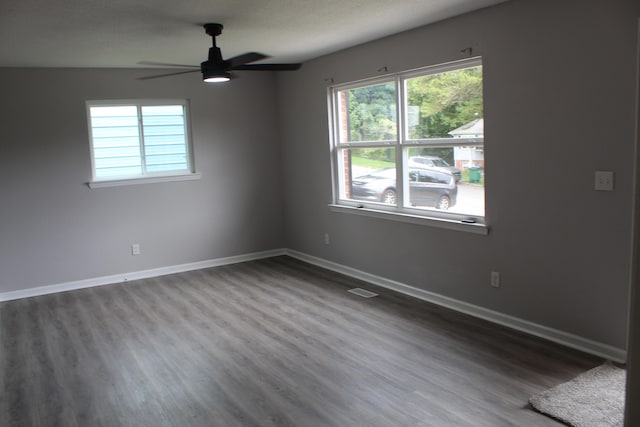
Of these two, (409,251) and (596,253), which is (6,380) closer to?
(409,251)

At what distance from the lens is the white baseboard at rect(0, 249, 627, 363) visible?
3.47 m

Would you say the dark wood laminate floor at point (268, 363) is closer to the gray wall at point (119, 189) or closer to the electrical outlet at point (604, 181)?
the gray wall at point (119, 189)

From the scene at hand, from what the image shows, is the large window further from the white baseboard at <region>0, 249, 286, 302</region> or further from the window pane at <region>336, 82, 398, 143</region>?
the white baseboard at <region>0, 249, 286, 302</region>

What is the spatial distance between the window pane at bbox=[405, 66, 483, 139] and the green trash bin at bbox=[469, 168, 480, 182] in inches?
12.0

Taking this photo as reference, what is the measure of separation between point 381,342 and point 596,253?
5.03 ft

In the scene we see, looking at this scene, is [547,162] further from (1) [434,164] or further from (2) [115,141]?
(2) [115,141]

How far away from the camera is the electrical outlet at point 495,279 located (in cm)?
403

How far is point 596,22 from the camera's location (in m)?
3.19

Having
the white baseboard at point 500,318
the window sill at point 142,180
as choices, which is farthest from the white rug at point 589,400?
the window sill at point 142,180

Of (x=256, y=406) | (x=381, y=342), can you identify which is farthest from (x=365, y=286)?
(x=256, y=406)

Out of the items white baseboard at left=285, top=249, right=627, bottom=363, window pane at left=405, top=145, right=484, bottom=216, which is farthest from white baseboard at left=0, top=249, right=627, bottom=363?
window pane at left=405, top=145, right=484, bottom=216

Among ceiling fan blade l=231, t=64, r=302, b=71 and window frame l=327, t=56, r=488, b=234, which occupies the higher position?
ceiling fan blade l=231, t=64, r=302, b=71

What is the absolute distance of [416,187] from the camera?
483 cm

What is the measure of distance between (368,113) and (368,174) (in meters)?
0.61
